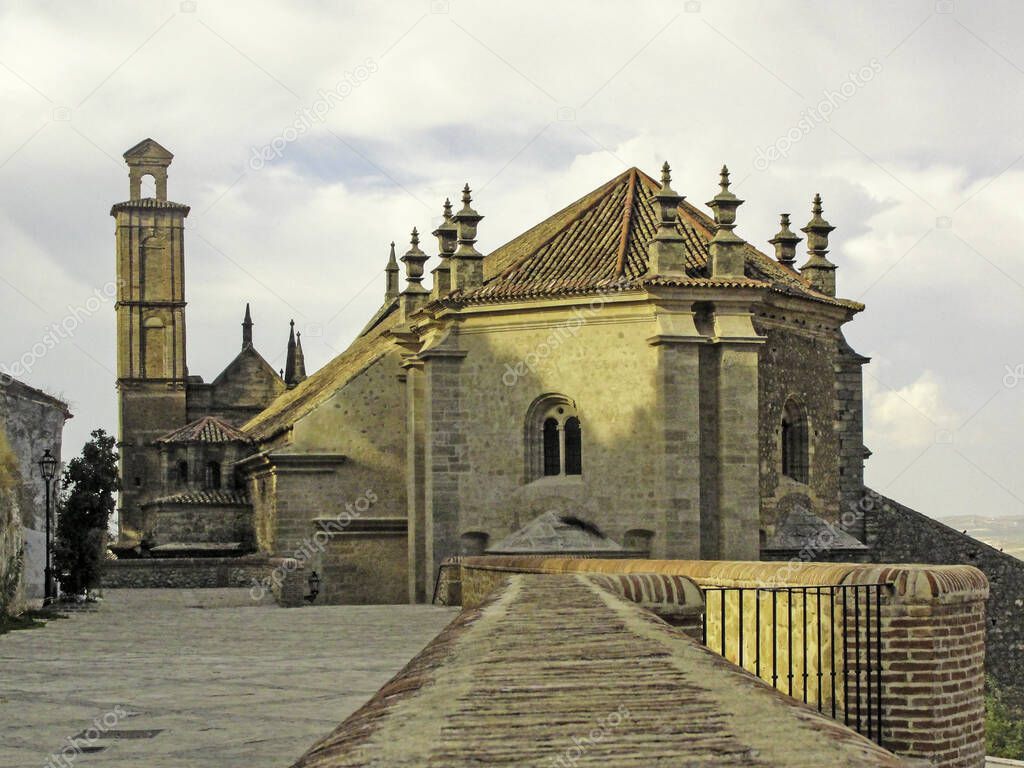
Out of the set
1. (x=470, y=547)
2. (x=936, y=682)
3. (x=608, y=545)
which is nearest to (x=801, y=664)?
(x=936, y=682)

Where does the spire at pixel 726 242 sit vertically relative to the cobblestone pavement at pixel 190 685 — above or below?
above

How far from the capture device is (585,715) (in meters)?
4.43

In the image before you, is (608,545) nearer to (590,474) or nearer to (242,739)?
(590,474)

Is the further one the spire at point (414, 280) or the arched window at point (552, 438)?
the spire at point (414, 280)

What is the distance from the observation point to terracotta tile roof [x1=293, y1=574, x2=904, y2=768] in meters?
3.93

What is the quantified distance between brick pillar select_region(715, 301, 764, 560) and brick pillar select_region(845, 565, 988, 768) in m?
17.2

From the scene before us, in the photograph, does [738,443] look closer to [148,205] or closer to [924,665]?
[924,665]

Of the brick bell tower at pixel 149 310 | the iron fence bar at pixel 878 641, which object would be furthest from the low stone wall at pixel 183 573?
the iron fence bar at pixel 878 641

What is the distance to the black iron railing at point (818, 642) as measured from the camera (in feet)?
34.9

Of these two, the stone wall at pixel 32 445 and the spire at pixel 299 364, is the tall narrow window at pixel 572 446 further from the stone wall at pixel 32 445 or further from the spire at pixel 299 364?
the spire at pixel 299 364

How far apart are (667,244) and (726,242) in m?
1.27

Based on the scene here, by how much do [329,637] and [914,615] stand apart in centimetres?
985

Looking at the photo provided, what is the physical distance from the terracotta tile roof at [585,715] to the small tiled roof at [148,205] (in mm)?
55147

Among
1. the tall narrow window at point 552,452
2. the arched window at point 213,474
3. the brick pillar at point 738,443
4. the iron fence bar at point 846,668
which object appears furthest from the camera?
the arched window at point 213,474
